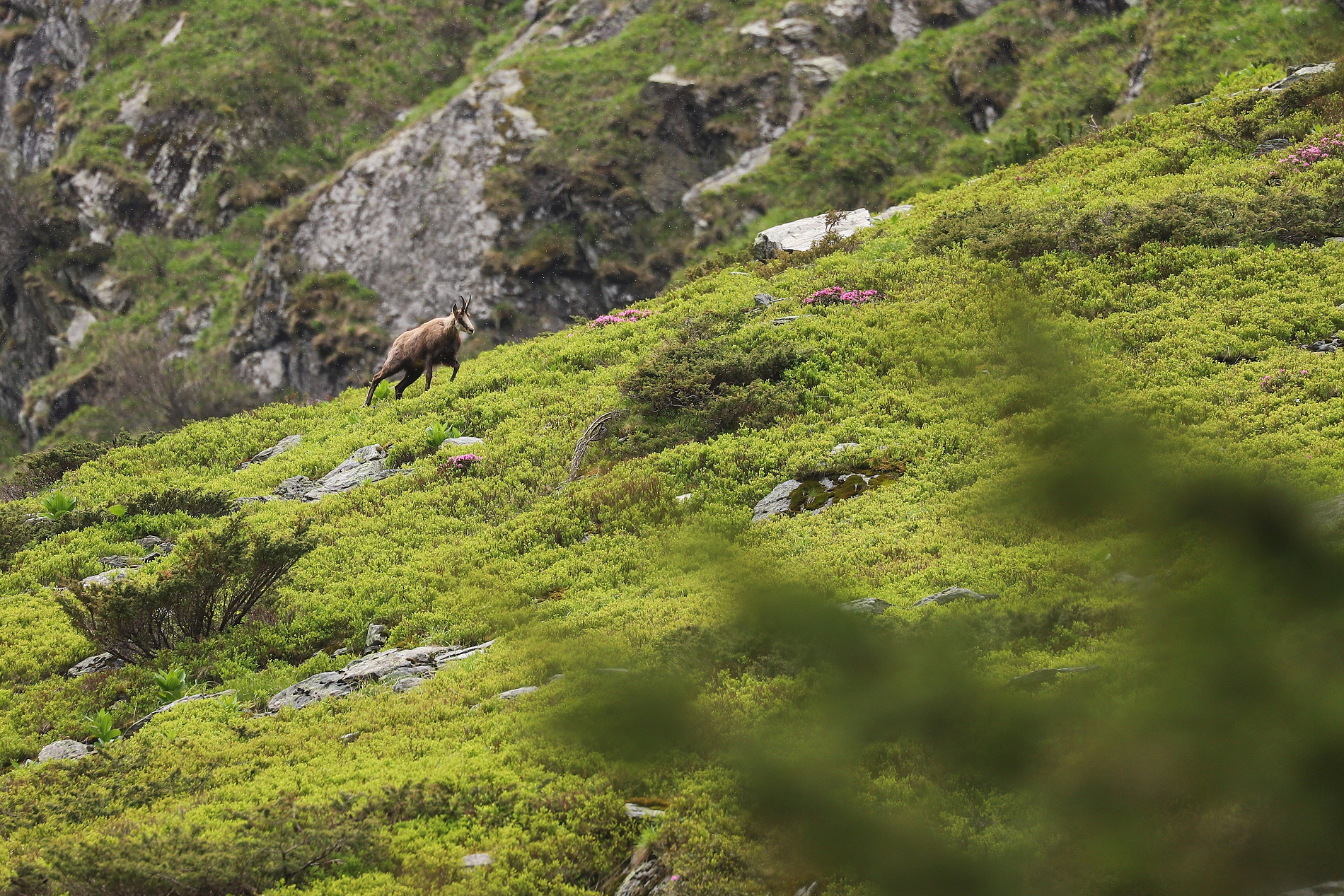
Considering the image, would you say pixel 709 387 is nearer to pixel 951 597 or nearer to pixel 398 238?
pixel 951 597

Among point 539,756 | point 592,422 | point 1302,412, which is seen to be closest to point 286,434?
point 592,422

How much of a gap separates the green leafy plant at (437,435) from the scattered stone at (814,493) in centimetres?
734

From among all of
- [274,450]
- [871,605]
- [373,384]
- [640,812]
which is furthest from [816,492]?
[274,450]

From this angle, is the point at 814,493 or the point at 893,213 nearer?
the point at 814,493

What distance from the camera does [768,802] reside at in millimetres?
4145

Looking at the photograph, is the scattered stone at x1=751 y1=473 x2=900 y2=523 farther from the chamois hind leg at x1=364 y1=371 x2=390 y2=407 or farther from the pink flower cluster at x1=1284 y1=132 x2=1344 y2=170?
the pink flower cluster at x1=1284 y1=132 x2=1344 y2=170

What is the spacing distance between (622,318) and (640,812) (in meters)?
17.1

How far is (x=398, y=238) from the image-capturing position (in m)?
43.8

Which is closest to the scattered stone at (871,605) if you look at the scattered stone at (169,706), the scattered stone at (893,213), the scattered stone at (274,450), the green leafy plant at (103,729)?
the scattered stone at (169,706)

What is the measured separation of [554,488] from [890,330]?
21.8 ft

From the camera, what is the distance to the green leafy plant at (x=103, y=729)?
10094 mm

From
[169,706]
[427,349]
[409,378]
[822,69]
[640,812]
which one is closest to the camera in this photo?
[640,812]

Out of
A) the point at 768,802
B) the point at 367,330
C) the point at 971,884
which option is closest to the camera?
the point at 971,884

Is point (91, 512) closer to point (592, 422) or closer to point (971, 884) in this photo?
point (592, 422)
